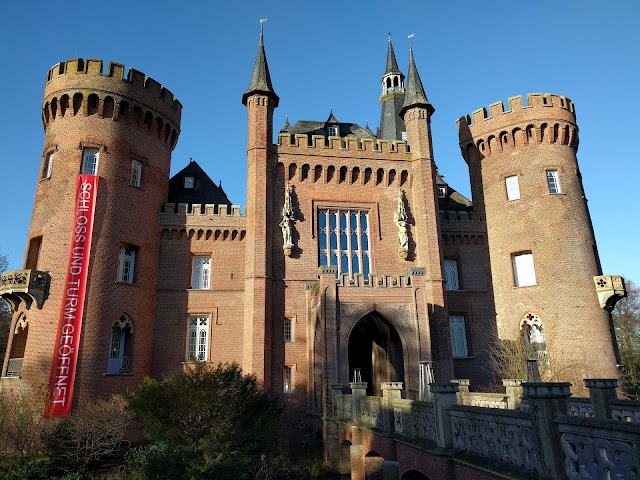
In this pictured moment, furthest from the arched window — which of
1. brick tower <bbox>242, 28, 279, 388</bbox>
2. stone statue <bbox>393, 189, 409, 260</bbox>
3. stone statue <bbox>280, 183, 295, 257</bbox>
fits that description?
stone statue <bbox>393, 189, 409, 260</bbox>

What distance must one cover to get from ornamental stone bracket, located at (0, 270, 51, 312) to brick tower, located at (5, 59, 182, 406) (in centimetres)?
25

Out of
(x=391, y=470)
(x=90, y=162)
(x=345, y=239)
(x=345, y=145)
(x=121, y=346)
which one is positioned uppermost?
(x=345, y=145)

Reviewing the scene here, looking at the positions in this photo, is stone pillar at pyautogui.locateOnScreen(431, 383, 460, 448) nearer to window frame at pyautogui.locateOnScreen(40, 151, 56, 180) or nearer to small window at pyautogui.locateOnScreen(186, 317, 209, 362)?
small window at pyautogui.locateOnScreen(186, 317, 209, 362)

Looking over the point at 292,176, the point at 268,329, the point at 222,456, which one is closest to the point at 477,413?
the point at 222,456

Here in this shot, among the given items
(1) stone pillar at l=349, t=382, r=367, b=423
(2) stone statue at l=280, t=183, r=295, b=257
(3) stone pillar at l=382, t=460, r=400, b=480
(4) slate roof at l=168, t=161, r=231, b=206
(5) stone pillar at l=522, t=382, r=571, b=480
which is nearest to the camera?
(5) stone pillar at l=522, t=382, r=571, b=480

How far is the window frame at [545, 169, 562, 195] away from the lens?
25422 mm

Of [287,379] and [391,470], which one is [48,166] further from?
[391,470]

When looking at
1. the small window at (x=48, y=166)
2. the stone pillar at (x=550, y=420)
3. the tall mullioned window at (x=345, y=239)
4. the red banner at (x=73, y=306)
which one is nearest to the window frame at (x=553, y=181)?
the tall mullioned window at (x=345, y=239)

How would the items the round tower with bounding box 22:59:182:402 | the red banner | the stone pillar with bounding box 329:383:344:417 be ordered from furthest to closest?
the round tower with bounding box 22:59:182:402 → the red banner → the stone pillar with bounding box 329:383:344:417

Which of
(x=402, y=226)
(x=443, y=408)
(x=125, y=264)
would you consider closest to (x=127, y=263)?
(x=125, y=264)

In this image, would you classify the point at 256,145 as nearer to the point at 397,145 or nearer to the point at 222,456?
the point at 397,145

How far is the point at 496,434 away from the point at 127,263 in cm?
1933

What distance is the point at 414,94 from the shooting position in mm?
26578

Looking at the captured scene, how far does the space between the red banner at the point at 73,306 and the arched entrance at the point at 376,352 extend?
12427 mm
